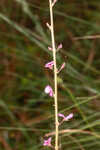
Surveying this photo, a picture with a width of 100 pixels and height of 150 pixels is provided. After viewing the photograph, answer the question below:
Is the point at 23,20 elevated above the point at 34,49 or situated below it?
above

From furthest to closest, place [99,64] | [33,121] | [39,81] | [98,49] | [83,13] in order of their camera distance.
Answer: [83,13] → [98,49] → [99,64] → [33,121] → [39,81]

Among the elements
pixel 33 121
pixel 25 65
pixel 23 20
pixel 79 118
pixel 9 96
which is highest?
pixel 23 20

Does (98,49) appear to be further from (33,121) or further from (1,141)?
(1,141)

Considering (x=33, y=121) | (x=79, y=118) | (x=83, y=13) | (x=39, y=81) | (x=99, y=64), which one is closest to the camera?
(x=79, y=118)

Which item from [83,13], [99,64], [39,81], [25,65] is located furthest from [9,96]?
[83,13]

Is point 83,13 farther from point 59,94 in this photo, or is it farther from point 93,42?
point 59,94

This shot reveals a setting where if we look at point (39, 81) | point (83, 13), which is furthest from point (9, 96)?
point (83, 13)

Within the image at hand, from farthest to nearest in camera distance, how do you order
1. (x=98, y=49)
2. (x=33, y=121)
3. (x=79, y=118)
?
(x=98, y=49) → (x=33, y=121) → (x=79, y=118)

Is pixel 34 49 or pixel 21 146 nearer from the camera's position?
pixel 21 146

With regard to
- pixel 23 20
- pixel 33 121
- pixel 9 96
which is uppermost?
pixel 23 20
